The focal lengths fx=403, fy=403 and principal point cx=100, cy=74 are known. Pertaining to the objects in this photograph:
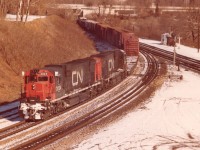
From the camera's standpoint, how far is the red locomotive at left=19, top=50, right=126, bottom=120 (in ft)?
88.9

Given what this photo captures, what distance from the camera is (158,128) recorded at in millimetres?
26641

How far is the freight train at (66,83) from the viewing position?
27156 millimetres

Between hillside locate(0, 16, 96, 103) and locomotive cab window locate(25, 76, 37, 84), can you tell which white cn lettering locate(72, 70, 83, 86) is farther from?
hillside locate(0, 16, 96, 103)

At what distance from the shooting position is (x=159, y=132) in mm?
25703

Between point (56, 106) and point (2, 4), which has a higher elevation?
point (2, 4)

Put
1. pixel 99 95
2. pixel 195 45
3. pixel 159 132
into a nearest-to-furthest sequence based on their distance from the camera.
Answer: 1. pixel 159 132
2. pixel 99 95
3. pixel 195 45

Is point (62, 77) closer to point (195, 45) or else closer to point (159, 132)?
point (159, 132)

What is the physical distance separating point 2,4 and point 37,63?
1394 centimetres

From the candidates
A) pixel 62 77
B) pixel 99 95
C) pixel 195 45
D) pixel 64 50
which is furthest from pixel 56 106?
pixel 195 45

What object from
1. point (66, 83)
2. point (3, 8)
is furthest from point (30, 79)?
point (3, 8)

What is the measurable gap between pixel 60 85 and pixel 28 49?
64.8 feet

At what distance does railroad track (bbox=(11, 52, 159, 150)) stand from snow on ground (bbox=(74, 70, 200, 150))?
1751 mm

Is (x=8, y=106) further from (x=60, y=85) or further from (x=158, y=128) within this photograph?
(x=158, y=128)

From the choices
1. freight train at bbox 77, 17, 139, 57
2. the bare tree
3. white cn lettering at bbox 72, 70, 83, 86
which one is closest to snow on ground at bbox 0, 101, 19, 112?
white cn lettering at bbox 72, 70, 83, 86
